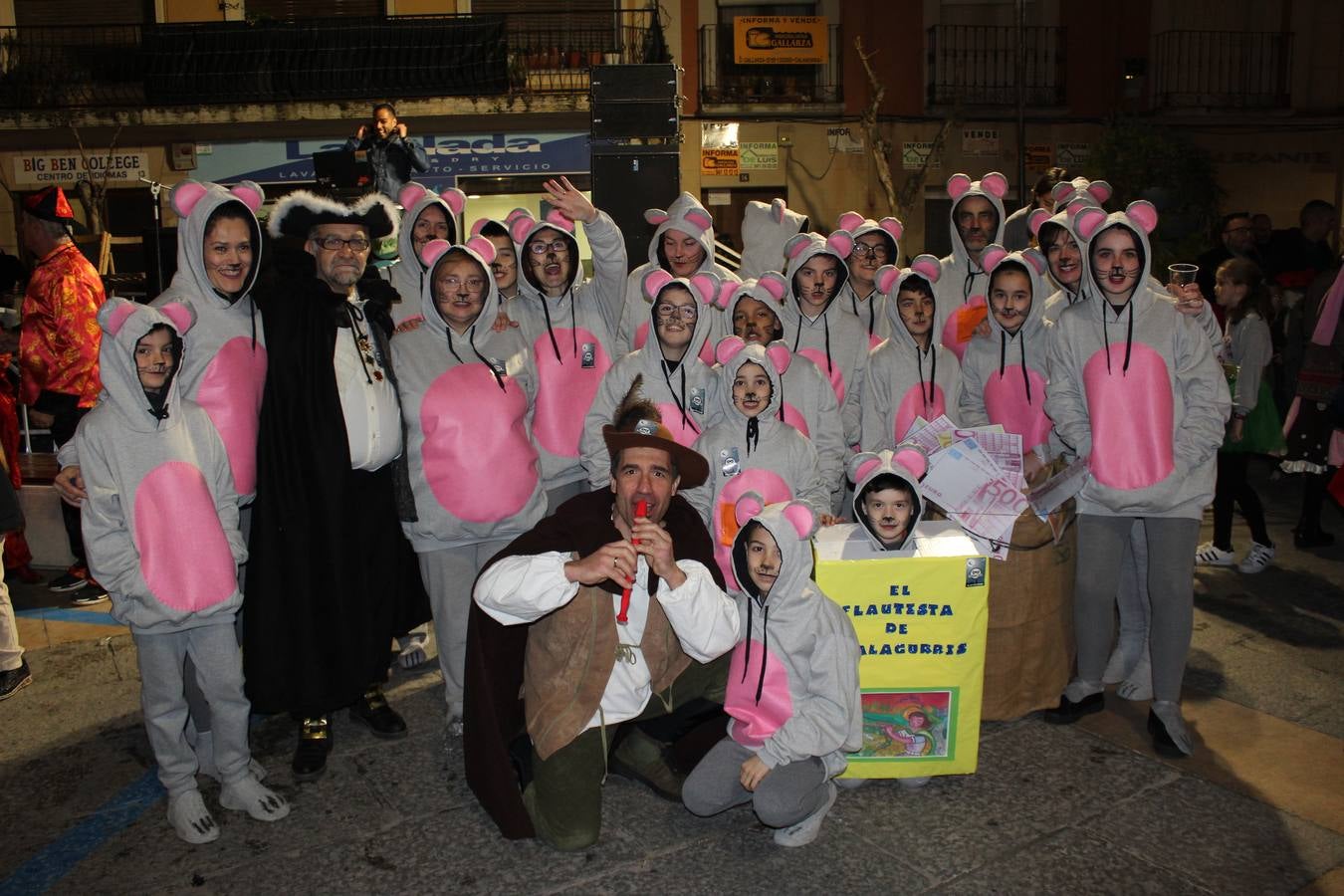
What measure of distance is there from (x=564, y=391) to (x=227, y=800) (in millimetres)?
2071

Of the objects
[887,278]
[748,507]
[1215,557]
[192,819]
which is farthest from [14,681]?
[1215,557]

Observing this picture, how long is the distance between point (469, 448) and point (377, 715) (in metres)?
1.16

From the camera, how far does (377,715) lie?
429cm

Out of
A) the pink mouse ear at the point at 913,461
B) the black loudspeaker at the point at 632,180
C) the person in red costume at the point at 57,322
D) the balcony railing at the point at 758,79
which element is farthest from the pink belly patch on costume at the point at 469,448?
the balcony railing at the point at 758,79

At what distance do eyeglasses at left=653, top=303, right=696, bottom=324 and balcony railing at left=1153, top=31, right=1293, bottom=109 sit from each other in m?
17.1

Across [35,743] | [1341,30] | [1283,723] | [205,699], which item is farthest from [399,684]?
[1341,30]

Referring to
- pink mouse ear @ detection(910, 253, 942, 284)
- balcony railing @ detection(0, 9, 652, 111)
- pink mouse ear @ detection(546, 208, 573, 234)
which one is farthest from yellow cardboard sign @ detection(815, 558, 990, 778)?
balcony railing @ detection(0, 9, 652, 111)

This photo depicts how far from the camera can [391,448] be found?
404cm

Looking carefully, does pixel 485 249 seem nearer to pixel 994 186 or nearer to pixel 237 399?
pixel 237 399

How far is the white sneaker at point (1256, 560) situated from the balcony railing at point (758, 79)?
41.5 feet

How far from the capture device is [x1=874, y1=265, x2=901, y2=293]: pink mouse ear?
4.83 meters

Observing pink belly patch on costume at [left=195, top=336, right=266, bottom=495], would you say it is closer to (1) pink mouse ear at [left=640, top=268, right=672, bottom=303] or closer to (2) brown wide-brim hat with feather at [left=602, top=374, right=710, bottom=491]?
(2) brown wide-brim hat with feather at [left=602, top=374, right=710, bottom=491]

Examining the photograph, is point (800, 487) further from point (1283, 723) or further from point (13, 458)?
point (13, 458)

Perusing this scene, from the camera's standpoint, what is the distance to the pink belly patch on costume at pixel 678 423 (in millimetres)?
4344
